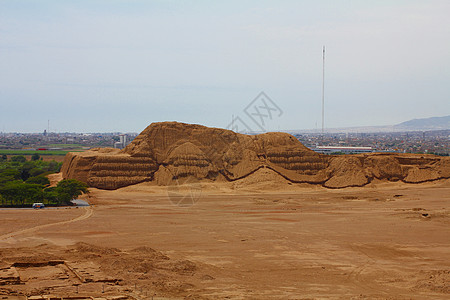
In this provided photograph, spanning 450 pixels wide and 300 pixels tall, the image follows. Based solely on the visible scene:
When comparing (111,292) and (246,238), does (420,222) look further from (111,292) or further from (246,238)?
(111,292)

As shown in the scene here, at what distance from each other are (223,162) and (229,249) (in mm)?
31054

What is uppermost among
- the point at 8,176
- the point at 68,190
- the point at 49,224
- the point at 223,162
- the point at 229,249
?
the point at 223,162

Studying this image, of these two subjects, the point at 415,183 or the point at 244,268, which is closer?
the point at 244,268

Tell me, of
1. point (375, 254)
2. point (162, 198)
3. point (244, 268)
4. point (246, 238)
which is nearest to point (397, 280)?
point (375, 254)

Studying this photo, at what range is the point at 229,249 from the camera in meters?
27.1

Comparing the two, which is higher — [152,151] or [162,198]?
[152,151]

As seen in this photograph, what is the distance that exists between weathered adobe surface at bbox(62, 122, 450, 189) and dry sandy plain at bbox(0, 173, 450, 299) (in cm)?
684

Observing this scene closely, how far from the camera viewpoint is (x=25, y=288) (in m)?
18.5

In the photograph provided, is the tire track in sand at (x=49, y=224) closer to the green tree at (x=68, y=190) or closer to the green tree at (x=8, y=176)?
the green tree at (x=68, y=190)

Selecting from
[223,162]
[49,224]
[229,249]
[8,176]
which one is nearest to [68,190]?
[49,224]

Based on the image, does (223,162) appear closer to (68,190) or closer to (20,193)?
(68,190)

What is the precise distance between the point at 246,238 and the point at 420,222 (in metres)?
14.4

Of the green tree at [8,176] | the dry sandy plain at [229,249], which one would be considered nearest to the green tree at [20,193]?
the dry sandy plain at [229,249]

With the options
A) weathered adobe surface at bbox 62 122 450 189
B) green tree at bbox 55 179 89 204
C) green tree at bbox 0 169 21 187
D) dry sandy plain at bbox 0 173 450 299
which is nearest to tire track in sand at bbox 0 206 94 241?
dry sandy plain at bbox 0 173 450 299
